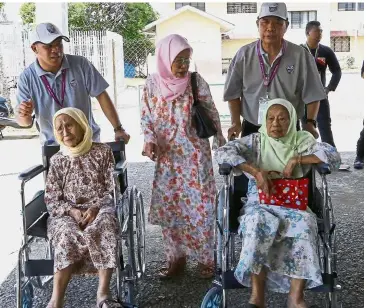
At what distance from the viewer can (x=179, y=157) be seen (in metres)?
A: 3.03

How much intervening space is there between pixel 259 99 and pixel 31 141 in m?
6.01

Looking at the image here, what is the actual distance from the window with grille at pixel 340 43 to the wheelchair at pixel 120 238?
66.7ft

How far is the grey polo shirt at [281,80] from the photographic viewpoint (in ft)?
10.3

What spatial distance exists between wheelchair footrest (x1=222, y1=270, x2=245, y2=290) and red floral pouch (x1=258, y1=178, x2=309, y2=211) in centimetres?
44

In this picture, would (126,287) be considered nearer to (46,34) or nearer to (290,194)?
(290,194)

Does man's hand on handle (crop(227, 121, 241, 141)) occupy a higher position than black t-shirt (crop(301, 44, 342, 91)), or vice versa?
black t-shirt (crop(301, 44, 342, 91))

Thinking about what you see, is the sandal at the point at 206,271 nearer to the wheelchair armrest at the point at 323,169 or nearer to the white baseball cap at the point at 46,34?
the wheelchair armrest at the point at 323,169

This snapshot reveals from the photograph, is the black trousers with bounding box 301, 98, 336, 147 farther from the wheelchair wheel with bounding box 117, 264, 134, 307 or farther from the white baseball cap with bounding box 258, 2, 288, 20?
the wheelchair wheel with bounding box 117, 264, 134, 307

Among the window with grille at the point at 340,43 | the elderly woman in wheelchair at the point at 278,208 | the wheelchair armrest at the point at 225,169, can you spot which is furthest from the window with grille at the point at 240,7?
the wheelchair armrest at the point at 225,169

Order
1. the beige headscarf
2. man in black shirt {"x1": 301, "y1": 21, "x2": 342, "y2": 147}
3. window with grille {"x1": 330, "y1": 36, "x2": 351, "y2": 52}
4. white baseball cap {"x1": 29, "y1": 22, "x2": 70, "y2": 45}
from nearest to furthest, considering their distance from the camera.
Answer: the beige headscarf → white baseball cap {"x1": 29, "y1": 22, "x2": 70, "y2": 45} → man in black shirt {"x1": 301, "y1": 21, "x2": 342, "y2": 147} → window with grille {"x1": 330, "y1": 36, "x2": 351, "y2": 52}

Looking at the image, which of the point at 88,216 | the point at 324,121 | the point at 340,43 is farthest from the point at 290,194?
the point at 340,43

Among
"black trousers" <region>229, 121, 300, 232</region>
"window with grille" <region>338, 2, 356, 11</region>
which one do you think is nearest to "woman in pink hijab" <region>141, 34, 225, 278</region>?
"black trousers" <region>229, 121, 300, 232</region>

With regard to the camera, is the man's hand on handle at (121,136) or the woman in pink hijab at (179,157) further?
the man's hand on handle at (121,136)

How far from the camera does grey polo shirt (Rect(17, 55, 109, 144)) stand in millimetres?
3080
